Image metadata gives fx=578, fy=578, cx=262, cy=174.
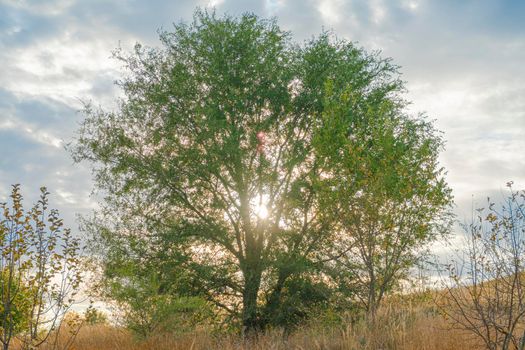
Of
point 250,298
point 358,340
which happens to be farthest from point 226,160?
point 358,340

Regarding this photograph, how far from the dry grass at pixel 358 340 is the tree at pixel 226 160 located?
371cm

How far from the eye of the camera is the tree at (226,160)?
1977 cm

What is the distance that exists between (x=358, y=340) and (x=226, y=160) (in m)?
9.17

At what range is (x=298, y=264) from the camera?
60.2 feet

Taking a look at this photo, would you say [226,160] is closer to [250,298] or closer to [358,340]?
[250,298]

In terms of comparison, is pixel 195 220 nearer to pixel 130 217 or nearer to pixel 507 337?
pixel 130 217

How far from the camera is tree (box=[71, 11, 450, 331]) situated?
19766 mm

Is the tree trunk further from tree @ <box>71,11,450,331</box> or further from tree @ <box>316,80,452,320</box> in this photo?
tree @ <box>316,80,452,320</box>

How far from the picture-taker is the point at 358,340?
1276 centimetres

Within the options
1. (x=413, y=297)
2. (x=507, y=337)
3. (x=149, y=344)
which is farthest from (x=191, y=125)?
(x=507, y=337)

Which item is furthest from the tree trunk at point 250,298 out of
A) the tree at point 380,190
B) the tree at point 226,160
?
the tree at point 380,190

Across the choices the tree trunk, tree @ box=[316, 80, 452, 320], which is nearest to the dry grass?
tree @ box=[316, 80, 452, 320]

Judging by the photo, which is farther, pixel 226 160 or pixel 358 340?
pixel 226 160

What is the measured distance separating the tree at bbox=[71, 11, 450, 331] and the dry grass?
371 cm
